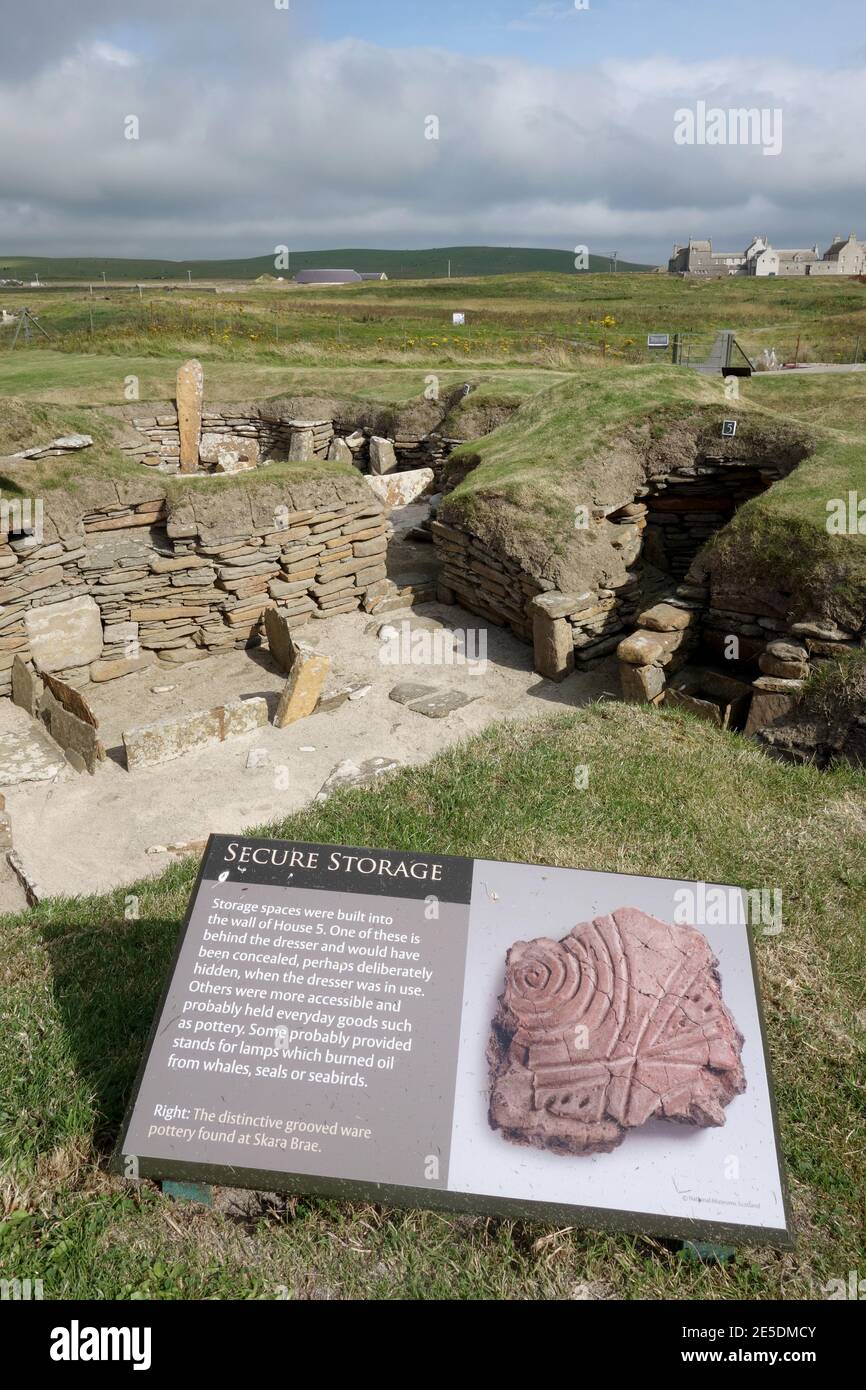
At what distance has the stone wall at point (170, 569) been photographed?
8594mm

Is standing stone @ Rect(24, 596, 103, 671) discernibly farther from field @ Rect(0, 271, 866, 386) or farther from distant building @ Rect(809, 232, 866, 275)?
distant building @ Rect(809, 232, 866, 275)

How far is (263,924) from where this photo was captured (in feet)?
10.2

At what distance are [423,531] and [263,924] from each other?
9.88m

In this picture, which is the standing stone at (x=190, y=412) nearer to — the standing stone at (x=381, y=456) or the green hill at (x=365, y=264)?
the standing stone at (x=381, y=456)

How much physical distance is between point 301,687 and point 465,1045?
5385mm

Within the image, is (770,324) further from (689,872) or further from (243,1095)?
(243,1095)

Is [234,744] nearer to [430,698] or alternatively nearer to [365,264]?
[430,698]

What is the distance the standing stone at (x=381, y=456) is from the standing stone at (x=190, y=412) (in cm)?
330

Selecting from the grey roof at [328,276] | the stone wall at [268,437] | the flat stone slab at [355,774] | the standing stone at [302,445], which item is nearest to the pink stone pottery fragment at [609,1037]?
the flat stone slab at [355,774]

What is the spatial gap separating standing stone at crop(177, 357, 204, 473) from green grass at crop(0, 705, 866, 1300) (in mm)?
11385

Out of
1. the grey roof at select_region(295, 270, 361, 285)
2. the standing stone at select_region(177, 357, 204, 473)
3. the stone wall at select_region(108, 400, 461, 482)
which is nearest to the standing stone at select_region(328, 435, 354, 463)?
the stone wall at select_region(108, 400, 461, 482)

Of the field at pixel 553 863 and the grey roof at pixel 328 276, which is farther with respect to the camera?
the grey roof at pixel 328 276

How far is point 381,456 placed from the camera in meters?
15.0

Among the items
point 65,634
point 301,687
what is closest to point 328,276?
point 65,634
